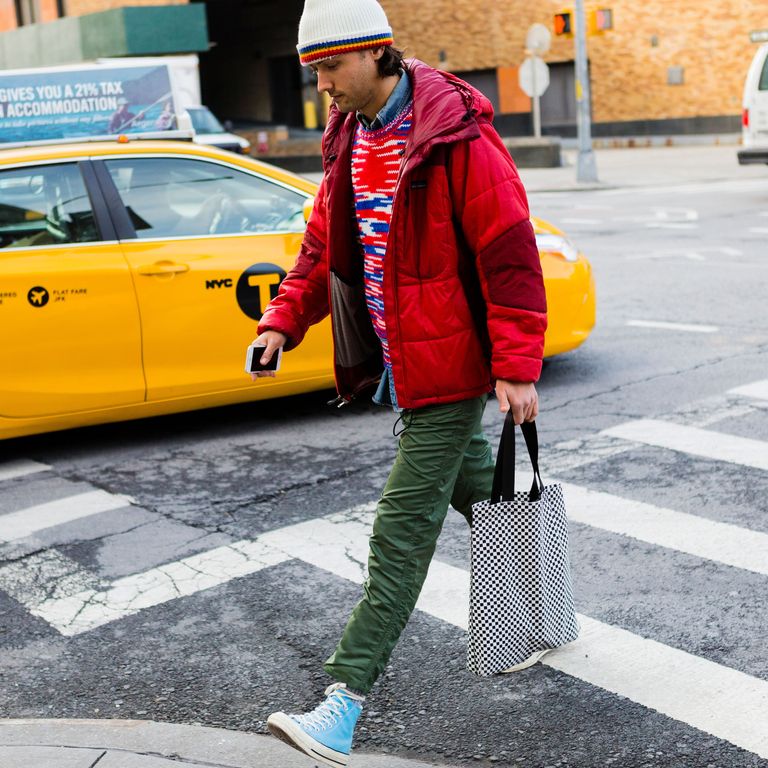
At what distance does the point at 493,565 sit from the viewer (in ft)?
10.9

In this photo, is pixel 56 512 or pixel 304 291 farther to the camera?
pixel 56 512

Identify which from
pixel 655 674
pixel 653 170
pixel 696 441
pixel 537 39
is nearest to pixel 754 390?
pixel 696 441

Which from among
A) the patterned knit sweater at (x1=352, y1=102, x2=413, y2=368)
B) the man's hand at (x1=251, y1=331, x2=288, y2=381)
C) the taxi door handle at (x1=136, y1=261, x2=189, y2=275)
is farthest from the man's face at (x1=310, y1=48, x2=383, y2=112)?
the taxi door handle at (x1=136, y1=261, x2=189, y2=275)

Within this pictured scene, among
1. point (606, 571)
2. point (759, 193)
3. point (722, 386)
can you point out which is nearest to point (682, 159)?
point (759, 193)

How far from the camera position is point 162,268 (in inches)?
245

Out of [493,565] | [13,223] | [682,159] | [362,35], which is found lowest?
[682,159]

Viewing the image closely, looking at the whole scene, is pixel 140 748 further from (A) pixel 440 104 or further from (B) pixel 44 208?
(B) pixel 44 208

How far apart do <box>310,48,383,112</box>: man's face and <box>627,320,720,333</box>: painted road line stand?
5917 millimetres

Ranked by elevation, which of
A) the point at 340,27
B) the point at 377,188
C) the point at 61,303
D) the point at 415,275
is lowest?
the point at 61,303

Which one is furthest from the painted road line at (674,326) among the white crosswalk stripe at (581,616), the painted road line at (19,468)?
the painted road line at (19,468)

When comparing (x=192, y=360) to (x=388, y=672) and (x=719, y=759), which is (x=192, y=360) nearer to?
(x=388, y=672)

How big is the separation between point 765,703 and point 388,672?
1.08 meters

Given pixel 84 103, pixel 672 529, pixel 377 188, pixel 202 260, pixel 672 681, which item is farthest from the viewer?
pixel 84 103

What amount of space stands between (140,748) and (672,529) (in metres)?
2.41
